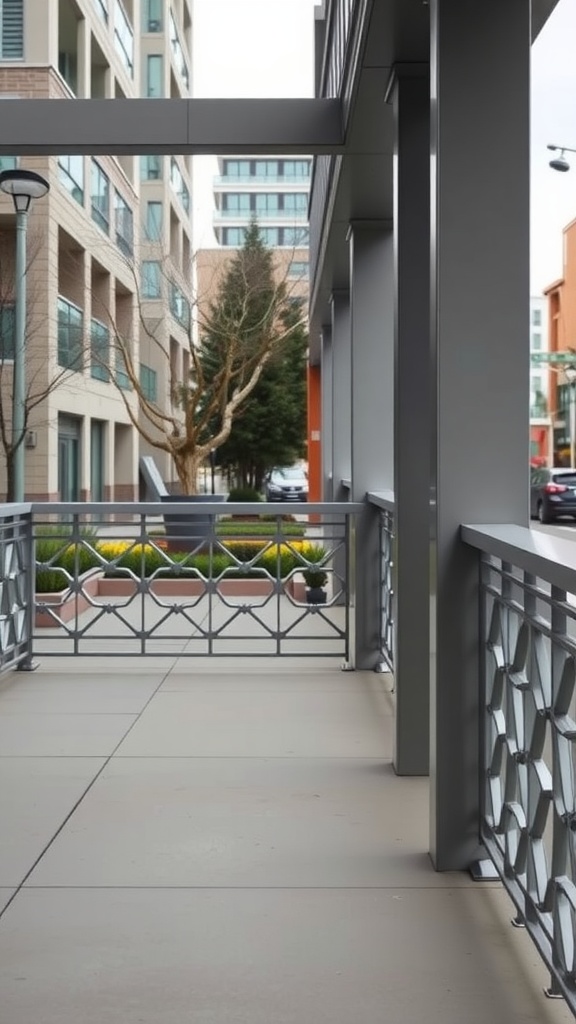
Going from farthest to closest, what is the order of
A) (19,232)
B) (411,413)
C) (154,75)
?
(154,75), (19,232), (411,413)

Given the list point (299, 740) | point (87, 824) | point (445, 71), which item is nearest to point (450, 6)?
point (445, 71)

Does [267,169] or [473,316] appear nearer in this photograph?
[473,316]

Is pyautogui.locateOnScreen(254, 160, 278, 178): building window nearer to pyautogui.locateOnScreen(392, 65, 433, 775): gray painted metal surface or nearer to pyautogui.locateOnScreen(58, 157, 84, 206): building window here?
pyautogui.locateOnScreen(58, 157, 84, 206): building window

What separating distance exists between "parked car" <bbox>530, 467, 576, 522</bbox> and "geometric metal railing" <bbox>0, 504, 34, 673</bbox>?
3.67 meters

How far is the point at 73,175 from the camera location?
25000 millimetres

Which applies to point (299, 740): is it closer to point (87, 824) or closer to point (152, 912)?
point (87, 824)

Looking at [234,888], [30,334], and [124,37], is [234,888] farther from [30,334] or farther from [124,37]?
[124,37]

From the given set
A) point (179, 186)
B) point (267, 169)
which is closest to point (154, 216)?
point (179, 186)

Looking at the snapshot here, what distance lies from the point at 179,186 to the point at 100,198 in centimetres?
1275

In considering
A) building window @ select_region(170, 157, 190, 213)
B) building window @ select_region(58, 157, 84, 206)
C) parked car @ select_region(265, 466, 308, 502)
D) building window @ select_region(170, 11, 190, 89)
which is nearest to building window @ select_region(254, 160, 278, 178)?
building window @ select_region(170, 157, 190, 213)

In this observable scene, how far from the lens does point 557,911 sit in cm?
281

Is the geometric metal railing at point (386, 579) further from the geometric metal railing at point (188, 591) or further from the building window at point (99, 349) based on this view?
the building window at point (99, 349)

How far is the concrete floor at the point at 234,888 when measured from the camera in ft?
9.77

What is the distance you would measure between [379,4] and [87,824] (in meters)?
3.26
